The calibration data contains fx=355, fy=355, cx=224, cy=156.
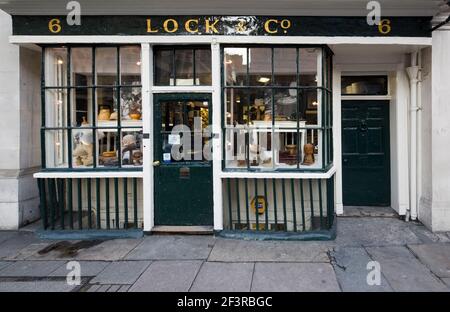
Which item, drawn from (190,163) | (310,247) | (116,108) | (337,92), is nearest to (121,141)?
(116,108)

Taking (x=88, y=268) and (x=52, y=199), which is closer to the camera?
(x=88, y=268)

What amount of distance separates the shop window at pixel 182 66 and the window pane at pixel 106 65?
0.74 meters

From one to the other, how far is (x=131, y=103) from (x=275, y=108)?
8.43ft

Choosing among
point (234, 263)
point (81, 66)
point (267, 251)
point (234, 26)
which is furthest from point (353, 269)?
point (81, 66)

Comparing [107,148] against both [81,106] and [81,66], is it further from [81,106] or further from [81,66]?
[81,66]

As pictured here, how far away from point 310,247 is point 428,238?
2.08 metres

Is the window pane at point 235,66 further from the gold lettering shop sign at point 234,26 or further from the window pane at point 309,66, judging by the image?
the window pane at point 309,66

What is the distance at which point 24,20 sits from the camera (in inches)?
241

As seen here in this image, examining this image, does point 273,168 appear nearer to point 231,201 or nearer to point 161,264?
point 231,201

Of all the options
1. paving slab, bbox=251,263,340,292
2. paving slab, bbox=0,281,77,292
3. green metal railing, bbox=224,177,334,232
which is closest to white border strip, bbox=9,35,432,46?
green metal railing, bbox=224,177,334,232

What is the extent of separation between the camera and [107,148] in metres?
6.42

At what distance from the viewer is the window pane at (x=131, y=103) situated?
6.33m

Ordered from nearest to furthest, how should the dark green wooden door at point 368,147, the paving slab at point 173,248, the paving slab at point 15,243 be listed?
the paving slab at point 173,248
the paving slab at point 15,243
the dark green wooden door at point 368,147

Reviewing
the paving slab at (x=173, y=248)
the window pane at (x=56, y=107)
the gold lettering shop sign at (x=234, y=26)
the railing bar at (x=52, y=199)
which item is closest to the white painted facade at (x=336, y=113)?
the gold lettering shop sign at (x=234, y=26)
